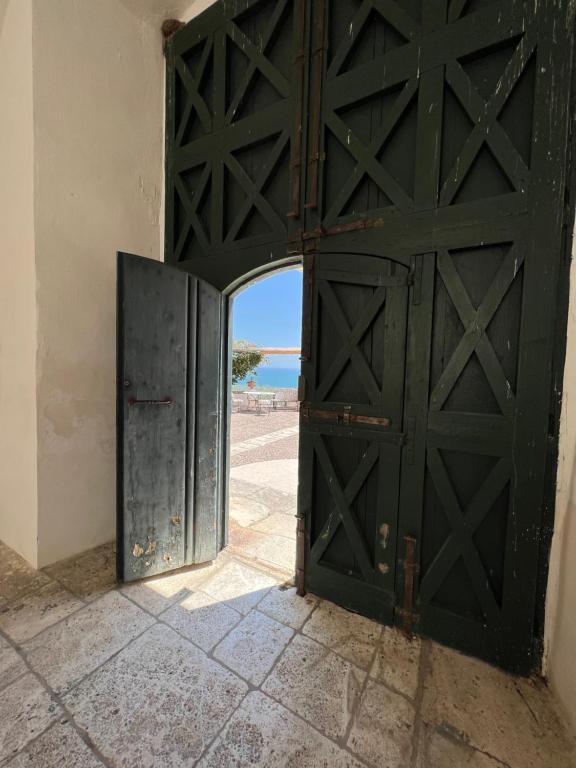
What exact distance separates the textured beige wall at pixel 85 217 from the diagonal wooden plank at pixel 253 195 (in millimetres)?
862

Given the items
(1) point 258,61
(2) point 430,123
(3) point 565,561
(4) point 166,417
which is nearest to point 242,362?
(4) point 166,417

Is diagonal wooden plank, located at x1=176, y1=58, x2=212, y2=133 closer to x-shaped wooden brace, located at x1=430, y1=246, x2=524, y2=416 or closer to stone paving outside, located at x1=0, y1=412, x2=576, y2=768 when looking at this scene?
x-shaped wooden brace, located at x1=430, y1=246, x2=524, y2=416

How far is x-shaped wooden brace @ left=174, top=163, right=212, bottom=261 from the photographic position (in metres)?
2.46

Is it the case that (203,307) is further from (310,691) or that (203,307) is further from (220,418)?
(310,691)

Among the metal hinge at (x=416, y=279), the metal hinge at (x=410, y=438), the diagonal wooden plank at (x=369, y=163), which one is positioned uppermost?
the diagonal wooden plank at (x=369, y=163)

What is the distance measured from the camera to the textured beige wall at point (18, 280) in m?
2.16

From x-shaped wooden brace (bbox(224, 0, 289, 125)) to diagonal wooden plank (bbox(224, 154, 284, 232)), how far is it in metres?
0.32

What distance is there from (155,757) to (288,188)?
295 cm

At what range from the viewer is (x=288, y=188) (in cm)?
215

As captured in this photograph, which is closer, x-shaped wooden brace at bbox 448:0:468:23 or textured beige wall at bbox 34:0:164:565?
x-shaped wooden brace at bbox 448:0:468:23

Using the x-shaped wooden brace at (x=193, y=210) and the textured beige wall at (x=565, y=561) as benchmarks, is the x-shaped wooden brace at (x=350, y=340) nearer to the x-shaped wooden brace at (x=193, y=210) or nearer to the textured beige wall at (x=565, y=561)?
the textured beige wall at (x=565, y=561)

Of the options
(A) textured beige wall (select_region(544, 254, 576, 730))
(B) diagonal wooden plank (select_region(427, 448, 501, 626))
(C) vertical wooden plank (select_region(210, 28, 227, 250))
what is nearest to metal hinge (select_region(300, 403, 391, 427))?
(B) diagonal wooden plank (select_region(427, 448, 501, 626))

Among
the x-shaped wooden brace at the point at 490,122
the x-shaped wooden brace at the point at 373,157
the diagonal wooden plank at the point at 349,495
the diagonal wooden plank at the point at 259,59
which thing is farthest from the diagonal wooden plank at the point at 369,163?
the diagonal wooden plank at the point at 349,495

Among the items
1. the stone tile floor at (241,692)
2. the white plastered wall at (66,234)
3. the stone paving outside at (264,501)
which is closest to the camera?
the stone tile floor at (241,692)
